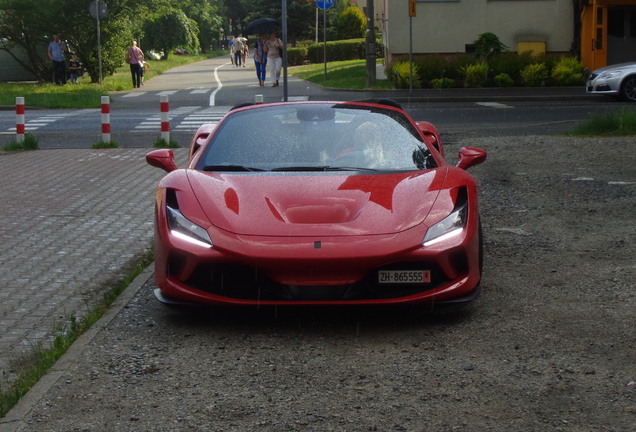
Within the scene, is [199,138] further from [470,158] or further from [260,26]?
[260,26]

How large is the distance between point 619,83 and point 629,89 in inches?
14.4

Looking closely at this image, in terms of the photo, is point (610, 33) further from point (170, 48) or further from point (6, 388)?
point (170, 48)

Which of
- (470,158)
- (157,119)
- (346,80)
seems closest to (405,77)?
(346,80)

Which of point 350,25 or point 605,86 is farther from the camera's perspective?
point 350,25

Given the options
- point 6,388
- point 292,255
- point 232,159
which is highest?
point 232,159

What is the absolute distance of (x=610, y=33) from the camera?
98.6 ft

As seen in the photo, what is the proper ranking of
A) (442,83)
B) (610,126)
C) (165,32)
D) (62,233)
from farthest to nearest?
1. (165,32)
2. (442,83)
3. (610,126)
4. (62,233)

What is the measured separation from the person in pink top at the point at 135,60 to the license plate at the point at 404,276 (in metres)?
28.0

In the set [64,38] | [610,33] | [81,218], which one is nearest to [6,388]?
[81,218]

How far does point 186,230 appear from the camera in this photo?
5.03 m

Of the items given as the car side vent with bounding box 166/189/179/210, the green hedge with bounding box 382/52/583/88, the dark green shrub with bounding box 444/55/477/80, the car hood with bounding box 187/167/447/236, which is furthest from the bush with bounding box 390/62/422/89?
the car side vent with bounding box 166/189/179/210

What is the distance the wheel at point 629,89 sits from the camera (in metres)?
22.4

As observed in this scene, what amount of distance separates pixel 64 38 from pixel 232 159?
98.1ft

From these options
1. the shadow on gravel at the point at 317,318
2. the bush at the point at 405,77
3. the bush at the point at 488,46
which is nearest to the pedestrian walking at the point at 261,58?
the bush at the point at 405,77
